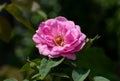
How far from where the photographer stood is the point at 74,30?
1232 millimetres

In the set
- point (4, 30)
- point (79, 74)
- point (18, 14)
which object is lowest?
point (4, 30)

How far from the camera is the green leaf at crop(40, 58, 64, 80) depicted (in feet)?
3.85

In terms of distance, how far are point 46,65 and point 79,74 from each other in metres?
0.08

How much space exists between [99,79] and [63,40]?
133mm

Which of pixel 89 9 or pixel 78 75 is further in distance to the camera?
pixel 89 9

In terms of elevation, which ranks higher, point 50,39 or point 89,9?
point 50,39

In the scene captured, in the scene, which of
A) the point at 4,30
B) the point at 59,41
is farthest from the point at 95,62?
the point at 4,30

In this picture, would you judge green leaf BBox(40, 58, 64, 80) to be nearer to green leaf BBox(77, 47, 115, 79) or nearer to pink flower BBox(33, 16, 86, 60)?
pink flower BBox(33, 16, 86, 60)

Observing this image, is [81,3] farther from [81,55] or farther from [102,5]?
[81,55]

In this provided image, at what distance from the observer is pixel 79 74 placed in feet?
3.92

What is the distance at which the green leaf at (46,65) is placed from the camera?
1174mm

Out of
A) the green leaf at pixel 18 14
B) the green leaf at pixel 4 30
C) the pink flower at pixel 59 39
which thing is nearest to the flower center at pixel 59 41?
the pink flower at pixel 59 39

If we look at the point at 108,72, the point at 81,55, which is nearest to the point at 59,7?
the point at 108,72

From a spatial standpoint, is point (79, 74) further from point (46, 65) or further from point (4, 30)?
point (4, 30)
